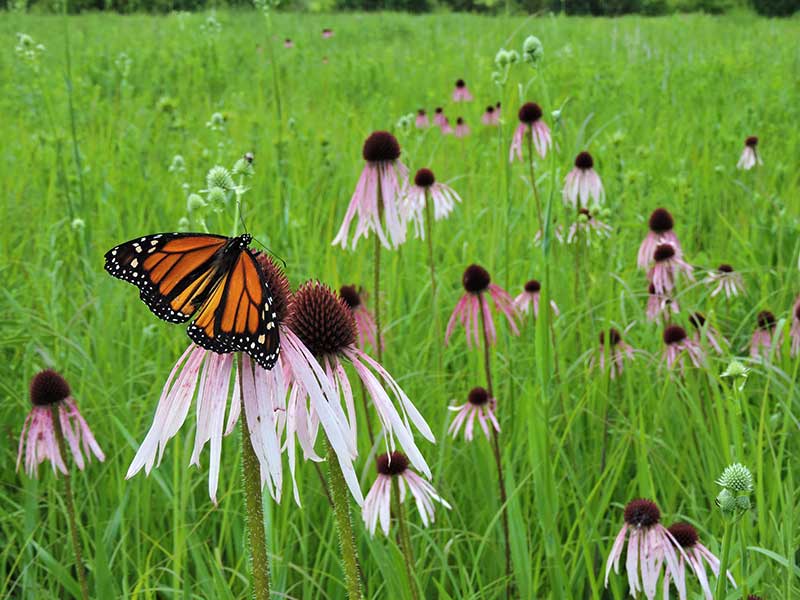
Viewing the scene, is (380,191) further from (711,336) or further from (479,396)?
(711,336)

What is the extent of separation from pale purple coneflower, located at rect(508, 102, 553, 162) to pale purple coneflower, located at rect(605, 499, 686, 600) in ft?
4.74

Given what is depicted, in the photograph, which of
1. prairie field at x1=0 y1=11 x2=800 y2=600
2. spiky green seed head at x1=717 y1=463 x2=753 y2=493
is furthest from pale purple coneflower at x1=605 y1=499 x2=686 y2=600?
spiky green seed head at x1=717 y1=463 x2=753 y2=493

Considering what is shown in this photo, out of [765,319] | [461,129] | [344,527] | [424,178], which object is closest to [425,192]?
[424,178]

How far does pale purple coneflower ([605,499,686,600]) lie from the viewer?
4.07 feet

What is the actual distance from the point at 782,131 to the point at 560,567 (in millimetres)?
4353

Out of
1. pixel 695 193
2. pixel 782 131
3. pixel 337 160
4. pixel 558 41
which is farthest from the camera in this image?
pixel 558 41

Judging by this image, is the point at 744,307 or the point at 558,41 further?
the point at 558,41

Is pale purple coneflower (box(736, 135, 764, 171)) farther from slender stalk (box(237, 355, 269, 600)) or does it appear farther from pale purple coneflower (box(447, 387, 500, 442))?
slender stalk (box(237, 355, 269, 600))

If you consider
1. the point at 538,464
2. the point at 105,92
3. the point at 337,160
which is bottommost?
the point at 538,464

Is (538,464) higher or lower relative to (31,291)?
lower

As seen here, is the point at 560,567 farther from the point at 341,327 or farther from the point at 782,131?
the point at 782,131

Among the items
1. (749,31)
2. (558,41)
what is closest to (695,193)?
(558,41)

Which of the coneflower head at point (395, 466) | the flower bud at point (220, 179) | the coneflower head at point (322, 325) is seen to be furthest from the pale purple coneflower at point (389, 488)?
the flower bud at point (220, 179)

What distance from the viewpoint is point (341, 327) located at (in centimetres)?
98
